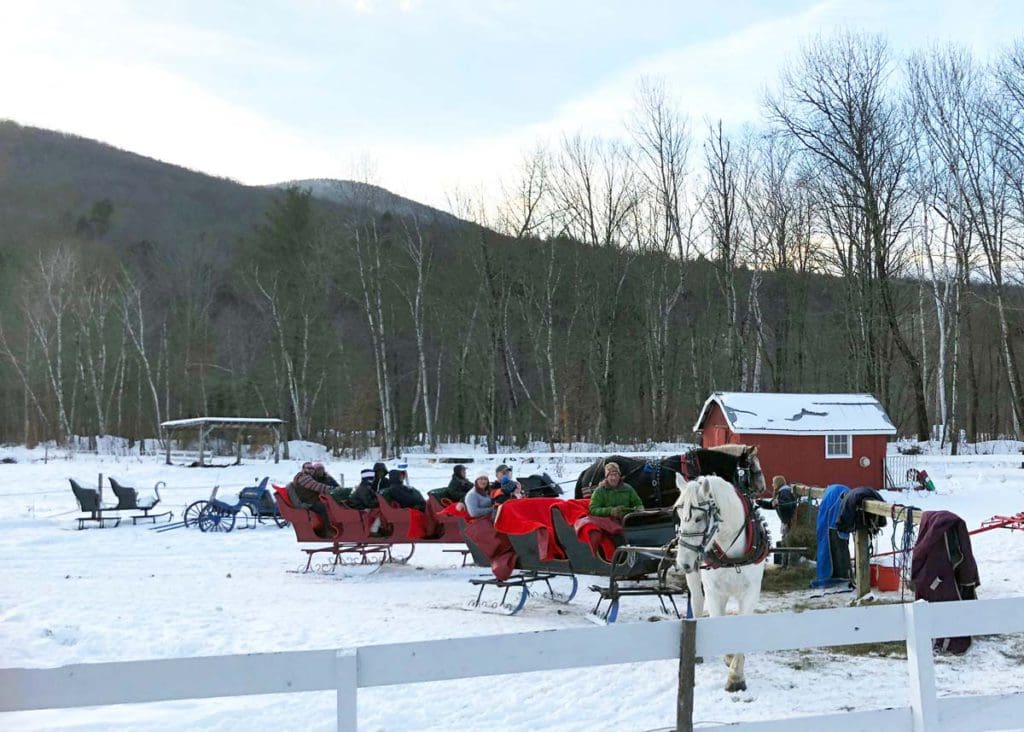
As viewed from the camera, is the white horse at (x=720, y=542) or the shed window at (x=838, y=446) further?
the shed window at (x=838, y=446)

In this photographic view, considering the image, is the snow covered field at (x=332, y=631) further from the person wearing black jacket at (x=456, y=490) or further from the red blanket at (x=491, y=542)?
the person wearing black jacket at (x=456, y=490)

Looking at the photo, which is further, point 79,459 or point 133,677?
point 79,459

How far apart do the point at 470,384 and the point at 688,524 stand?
35993 mm

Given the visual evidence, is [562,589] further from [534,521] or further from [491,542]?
[534,521]

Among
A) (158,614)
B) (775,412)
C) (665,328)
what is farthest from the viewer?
(665,328)

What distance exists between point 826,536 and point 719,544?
14.9 ft

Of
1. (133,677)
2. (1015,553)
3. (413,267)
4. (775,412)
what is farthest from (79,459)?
(133,677)

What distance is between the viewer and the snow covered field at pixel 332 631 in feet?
20.4

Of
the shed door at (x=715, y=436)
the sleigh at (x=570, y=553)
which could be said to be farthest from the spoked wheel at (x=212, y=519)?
the shed door at (x=715, y=436)

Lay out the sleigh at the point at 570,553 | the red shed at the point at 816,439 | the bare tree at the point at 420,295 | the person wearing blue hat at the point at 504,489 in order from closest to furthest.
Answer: the sleigh at the point at 570,553 → the person wearing blue hat at the point at 504,489 → the red shed at the point at 816,439 → the bare tree at the point at 420,295

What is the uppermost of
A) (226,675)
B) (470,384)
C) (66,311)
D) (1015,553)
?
(66,311)

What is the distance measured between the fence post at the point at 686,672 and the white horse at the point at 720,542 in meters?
2.53

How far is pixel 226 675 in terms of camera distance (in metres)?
3.70

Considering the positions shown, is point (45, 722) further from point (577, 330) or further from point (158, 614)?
point (577, 330)
